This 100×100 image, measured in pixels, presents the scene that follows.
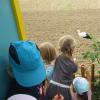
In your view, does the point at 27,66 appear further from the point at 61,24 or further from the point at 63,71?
the point at 61,24

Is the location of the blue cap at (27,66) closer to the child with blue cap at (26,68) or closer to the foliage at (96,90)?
the child with blue cap at (26,68)

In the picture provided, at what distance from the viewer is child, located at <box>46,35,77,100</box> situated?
250 cm

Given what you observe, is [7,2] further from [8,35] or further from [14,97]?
[14,97]

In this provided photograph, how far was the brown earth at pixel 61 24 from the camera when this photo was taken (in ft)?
17.1

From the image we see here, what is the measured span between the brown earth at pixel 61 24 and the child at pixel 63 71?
180cm

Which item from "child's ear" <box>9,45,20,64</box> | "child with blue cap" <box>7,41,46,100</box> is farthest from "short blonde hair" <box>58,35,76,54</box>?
"child's ear" <box>9,45,20,64</box>

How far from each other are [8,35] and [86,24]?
389cm

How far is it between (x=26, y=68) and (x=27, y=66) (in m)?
0.01

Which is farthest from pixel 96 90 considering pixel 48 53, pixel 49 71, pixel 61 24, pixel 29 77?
pixel 61 24

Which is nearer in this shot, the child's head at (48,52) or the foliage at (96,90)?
the child's head at (48,52)

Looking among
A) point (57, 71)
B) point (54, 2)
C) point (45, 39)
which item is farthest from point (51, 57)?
point (54, 2)

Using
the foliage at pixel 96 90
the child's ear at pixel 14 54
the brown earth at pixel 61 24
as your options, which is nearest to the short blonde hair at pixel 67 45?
the child's ear at pixel 14 54

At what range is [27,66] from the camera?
1.97 metres

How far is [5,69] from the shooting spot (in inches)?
86.6
